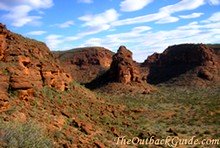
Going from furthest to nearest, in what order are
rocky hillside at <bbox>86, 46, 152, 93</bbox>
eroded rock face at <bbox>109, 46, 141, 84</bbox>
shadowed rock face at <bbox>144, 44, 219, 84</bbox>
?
shadowed rock face at <bbox>144, 44, 219, 84</bbox>, eroded rock face at <bbox>109, 46, 141, 84</bbox>, rocky hillside at <bbox>86, 46, 152, 93</bbox>

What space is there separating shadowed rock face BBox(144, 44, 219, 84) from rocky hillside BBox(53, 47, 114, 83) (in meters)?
12.1

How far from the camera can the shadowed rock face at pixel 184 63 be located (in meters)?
89.6

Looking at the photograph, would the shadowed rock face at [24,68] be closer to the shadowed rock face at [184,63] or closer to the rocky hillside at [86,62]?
the rocky hillside at [86,62]

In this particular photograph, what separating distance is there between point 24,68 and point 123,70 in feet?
122

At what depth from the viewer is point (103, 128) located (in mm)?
30516

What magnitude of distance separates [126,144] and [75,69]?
67.2 m

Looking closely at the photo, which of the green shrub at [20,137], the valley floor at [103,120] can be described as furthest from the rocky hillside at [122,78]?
the green shrub at [20,137]

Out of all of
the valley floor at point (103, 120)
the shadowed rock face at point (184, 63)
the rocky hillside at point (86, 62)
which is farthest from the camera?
the rocky hillside at point (86, 62)

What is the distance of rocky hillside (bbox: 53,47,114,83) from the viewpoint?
9111 centimetres

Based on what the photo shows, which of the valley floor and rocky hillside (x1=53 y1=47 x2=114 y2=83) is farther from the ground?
rocky hillside (x1=53 y1=47 x2=114 y2=83)

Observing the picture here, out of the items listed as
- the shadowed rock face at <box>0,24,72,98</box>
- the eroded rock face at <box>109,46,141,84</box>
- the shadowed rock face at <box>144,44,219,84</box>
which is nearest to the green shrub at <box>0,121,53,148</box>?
the shadowed rock face at <box>0,24,72,98</box>

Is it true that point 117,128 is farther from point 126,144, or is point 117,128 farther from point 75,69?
point 75,69

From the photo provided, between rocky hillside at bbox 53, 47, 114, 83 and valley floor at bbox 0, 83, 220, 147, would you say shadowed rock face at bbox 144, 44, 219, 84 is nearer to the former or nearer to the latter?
rocky hillside at bbox 53, 47, 114, 83

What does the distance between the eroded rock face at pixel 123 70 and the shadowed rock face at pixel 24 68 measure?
28.3m
